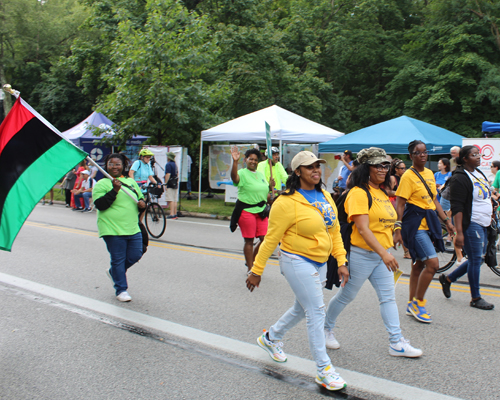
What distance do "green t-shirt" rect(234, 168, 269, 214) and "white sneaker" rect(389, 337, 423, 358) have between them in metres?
3.12

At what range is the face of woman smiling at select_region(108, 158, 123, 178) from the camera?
18.5 feet

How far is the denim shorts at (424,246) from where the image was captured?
198 inches

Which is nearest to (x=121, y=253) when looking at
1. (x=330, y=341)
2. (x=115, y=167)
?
(x=115, y=167)

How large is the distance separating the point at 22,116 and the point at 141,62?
12.8 meters

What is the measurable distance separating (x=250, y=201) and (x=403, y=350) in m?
3.21

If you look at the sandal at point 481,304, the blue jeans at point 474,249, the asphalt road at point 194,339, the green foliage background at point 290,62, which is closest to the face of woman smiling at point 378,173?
the asphalt road at point 194,339

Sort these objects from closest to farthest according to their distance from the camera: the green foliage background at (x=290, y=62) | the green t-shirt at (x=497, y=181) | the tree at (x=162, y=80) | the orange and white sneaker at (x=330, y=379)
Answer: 1. the orange and white sneaker at (x=330, y=379)
2. the green t-shirt at (x=497, y=181)
3. the tree at (x=162, y=80)
4. the green foliage background at (x=290, y=62)

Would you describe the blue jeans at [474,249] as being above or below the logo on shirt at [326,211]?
below

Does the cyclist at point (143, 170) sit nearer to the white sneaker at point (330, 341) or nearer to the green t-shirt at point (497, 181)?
the green t-shirt at point (497, 181)

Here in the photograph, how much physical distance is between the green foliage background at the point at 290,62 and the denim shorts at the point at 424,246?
1288cm

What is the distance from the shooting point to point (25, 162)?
4.48 metres

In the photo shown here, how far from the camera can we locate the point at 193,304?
570cm

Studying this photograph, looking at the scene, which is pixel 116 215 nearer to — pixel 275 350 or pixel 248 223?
pixel 248 223

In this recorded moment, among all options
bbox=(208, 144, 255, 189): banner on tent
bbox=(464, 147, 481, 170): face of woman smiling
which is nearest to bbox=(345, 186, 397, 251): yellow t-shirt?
bbox=(464, 147, 481, 170): face of woman smiling
